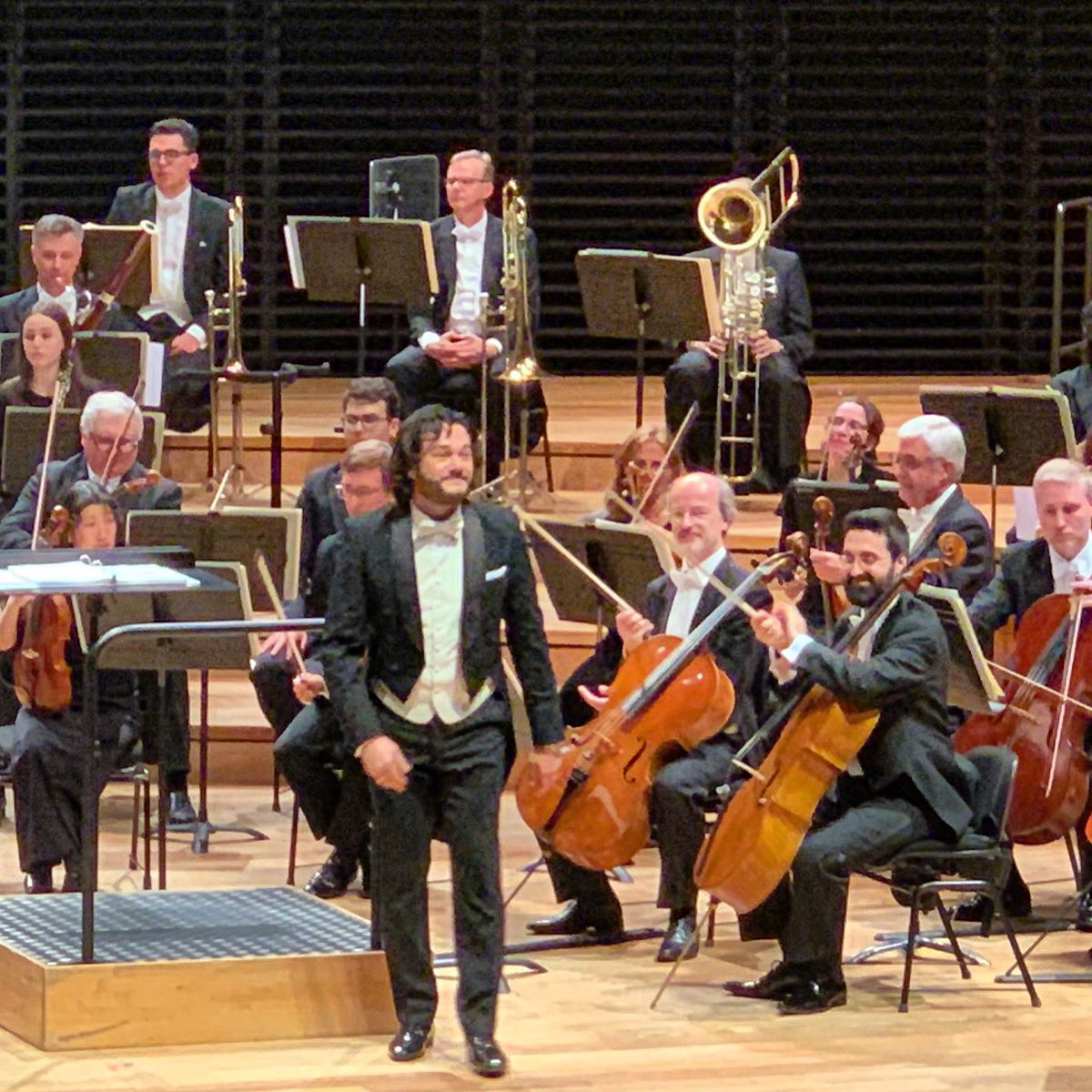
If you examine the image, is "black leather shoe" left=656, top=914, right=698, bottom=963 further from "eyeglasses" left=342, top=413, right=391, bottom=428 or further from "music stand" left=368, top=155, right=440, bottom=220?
"music stand" left=368, top=155, right=440, bottom=220

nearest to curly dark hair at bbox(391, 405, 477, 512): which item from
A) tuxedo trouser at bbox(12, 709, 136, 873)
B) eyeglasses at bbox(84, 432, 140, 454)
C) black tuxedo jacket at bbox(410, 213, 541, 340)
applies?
tuxedo trouser at bbox(12, 709, 136, 873)

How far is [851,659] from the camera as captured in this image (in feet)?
16.9

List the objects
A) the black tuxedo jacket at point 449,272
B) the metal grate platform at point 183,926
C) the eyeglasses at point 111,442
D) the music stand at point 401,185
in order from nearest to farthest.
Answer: the metal grate platform at point 183,926 → the eyeglasses at point 111,442 → the black tuxedo jacket at point 449,272 → the music stand at point 401,185

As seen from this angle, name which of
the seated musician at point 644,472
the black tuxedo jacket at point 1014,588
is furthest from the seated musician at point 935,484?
the seated musician at point 644,472

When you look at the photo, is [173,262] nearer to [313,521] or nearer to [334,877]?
[313,521]

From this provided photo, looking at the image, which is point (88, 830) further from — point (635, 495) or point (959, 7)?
point (959, 7)

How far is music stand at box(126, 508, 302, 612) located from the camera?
6.20m

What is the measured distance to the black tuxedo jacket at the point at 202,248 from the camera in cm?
856

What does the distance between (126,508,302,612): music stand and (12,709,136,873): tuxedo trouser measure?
0.47 m

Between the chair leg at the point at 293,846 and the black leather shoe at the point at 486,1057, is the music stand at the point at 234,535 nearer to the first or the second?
the chair leg at the point at 293,846

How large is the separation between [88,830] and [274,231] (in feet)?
19.8

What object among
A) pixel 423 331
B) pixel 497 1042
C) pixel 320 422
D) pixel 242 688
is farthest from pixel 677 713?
pixel 320 422

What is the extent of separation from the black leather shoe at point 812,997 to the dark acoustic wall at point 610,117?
18.6ft

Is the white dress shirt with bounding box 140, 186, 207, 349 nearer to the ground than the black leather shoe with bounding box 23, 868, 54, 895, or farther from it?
farther from it
